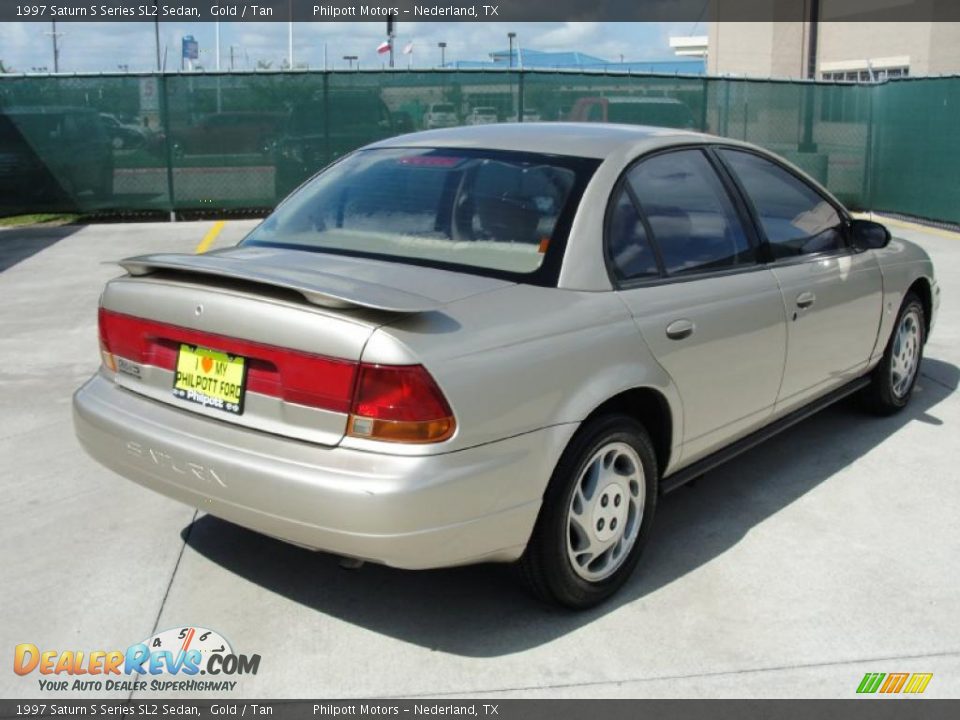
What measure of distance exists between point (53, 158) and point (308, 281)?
14463mm

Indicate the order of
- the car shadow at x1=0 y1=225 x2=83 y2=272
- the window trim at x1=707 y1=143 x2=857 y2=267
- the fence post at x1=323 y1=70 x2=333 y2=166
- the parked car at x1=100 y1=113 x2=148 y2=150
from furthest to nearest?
the fence post at x1=323 y1=70 x2=333 y2=166, the parked car at x1=100 y1=113 x2=148 y2=150, the car shadow at x1=0 y1=225 x2=83 y2=272, the window trim at x1=707 y1=143 x2=857 y2=267

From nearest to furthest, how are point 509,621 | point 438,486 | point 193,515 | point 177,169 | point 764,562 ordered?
point 438,486
point 509,621
point 764,562
point 193,515
point 177,169

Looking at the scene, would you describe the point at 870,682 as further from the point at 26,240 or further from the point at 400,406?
the point at 26,240

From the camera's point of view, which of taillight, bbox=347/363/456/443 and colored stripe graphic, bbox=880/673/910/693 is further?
colored stripe graphic, bbox=880/673/910/693

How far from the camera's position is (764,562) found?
3988 mm

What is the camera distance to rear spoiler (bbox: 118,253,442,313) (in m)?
2.96

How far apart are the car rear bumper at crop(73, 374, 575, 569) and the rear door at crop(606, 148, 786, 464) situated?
73cm

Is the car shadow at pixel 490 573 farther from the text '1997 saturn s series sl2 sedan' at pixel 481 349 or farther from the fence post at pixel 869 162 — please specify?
the fence post at pixel 869 162

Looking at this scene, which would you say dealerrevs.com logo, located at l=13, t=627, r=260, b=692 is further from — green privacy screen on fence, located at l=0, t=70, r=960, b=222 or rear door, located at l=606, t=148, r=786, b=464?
green privacy screen on fence, located at l=0, t=70, r=960, b=222

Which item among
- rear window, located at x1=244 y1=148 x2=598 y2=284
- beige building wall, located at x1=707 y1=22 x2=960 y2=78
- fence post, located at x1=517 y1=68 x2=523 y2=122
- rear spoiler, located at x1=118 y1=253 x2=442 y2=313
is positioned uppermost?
beige building wall, located at x1=707 y1=22 x2=960 y2=78

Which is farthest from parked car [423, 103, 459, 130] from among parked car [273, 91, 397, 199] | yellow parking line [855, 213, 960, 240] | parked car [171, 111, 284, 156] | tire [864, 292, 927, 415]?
tire [864, 292, 927, 415]
